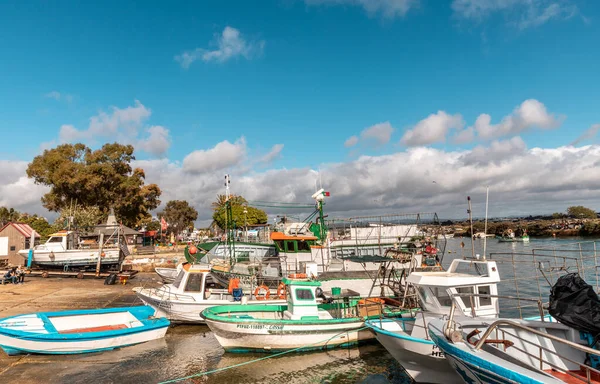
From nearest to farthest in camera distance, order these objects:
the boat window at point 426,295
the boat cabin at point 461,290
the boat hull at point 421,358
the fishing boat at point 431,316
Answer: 1. the boat hull at point 421,358
2. the fishing boat at point 431,316
3. the boat cabin at point 461,290
4. the boat window at point 426,295

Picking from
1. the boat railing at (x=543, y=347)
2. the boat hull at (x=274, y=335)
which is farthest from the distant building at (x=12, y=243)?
the boat railing at (x=543, y=347)

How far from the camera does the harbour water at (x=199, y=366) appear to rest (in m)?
11.2

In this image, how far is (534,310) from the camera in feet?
67.2

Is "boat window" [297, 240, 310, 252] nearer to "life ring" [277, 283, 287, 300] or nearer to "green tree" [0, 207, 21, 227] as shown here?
"life ring" [277, 283, 287, 300]

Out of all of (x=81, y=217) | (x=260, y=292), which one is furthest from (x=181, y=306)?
(x=81, y=217)

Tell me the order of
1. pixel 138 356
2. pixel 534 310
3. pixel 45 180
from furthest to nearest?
1. pixel 45 180
2. pixel 534 310
3. pixel 138 356

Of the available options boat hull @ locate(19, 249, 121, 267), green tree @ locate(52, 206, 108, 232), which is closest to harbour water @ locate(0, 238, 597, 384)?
boat hull @ locate(19, 249, 121, 267)

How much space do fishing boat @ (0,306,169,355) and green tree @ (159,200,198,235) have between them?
255 feet

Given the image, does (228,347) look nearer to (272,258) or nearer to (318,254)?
(318,254)

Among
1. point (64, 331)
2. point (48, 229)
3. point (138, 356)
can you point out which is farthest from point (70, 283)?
point (48, 229)

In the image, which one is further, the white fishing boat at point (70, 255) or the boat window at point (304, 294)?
the white fishing boat at point (70, 255)

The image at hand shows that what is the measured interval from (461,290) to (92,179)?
4635 cm

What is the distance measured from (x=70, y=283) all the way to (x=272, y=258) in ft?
52.0

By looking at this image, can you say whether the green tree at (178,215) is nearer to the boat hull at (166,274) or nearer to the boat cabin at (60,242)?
the boat cabin at (60,242)
